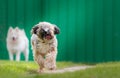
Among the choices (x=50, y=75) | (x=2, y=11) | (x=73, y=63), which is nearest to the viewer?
(x=50, y=75)

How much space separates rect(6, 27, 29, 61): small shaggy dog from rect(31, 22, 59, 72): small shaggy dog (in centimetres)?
411

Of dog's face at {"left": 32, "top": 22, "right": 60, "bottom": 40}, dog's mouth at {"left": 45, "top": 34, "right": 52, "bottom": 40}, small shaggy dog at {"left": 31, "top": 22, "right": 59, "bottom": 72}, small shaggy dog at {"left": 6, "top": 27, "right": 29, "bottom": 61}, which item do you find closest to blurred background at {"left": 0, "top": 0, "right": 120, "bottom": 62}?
small shaggy dog at {"left": 6, "top": 27, "right": 29, "bottom": 61}

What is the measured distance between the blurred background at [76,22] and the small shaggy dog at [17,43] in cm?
42

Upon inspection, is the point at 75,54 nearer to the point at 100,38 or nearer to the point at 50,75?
the point at 100,38

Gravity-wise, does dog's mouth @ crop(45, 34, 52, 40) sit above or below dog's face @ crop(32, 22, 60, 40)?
below

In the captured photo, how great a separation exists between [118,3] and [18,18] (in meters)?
2.93

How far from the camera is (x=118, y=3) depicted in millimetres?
18453

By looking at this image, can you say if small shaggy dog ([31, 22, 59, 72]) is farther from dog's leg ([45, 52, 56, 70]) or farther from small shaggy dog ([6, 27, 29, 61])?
small shaggy dog ([6, 27, 29, 61])

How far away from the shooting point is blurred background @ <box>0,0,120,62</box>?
1842 centimetres

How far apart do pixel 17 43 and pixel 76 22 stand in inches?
71.4

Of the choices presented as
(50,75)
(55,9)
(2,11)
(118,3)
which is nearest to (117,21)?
(118,3)

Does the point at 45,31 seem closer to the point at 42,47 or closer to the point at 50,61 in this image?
the point at 42,47

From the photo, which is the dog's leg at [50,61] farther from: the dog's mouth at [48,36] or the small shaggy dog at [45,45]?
the dog's mouth at [48,36]

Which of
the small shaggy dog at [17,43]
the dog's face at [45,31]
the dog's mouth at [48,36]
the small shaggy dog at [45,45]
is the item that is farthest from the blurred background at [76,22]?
the dog's mouth at [48,36]
